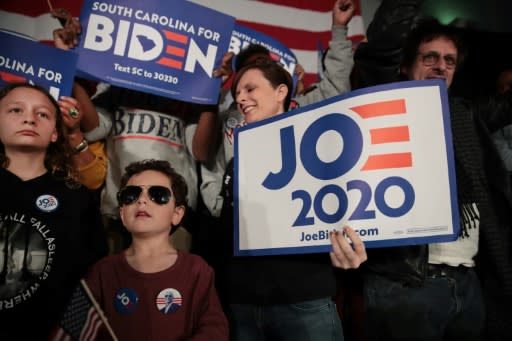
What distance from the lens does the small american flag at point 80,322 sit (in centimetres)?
119

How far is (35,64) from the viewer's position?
1790mm

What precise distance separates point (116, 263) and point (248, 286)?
46 centimetres

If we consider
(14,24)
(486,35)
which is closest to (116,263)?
(14,24)

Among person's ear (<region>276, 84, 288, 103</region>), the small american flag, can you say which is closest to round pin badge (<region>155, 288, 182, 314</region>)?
the small american flag

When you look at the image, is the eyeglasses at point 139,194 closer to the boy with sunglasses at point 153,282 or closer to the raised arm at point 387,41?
the boy with sunglasses at point 153,282

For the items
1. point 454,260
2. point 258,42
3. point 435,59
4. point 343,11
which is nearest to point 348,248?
point 454,260

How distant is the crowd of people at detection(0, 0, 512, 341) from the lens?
1.39 meters

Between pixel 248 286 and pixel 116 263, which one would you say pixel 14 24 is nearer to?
pixel 116 263

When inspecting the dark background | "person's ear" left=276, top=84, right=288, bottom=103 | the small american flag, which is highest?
the dark background

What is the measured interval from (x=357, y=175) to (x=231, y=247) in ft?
2.14

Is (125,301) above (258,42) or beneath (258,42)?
beneath

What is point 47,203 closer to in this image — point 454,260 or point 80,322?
point 80,322

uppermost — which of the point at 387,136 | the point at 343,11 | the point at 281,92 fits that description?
the point at 343,11

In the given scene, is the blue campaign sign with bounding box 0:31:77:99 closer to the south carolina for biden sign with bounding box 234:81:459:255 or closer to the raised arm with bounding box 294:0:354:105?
the south carolina for biden sign with bounding box 234:81:459:255
